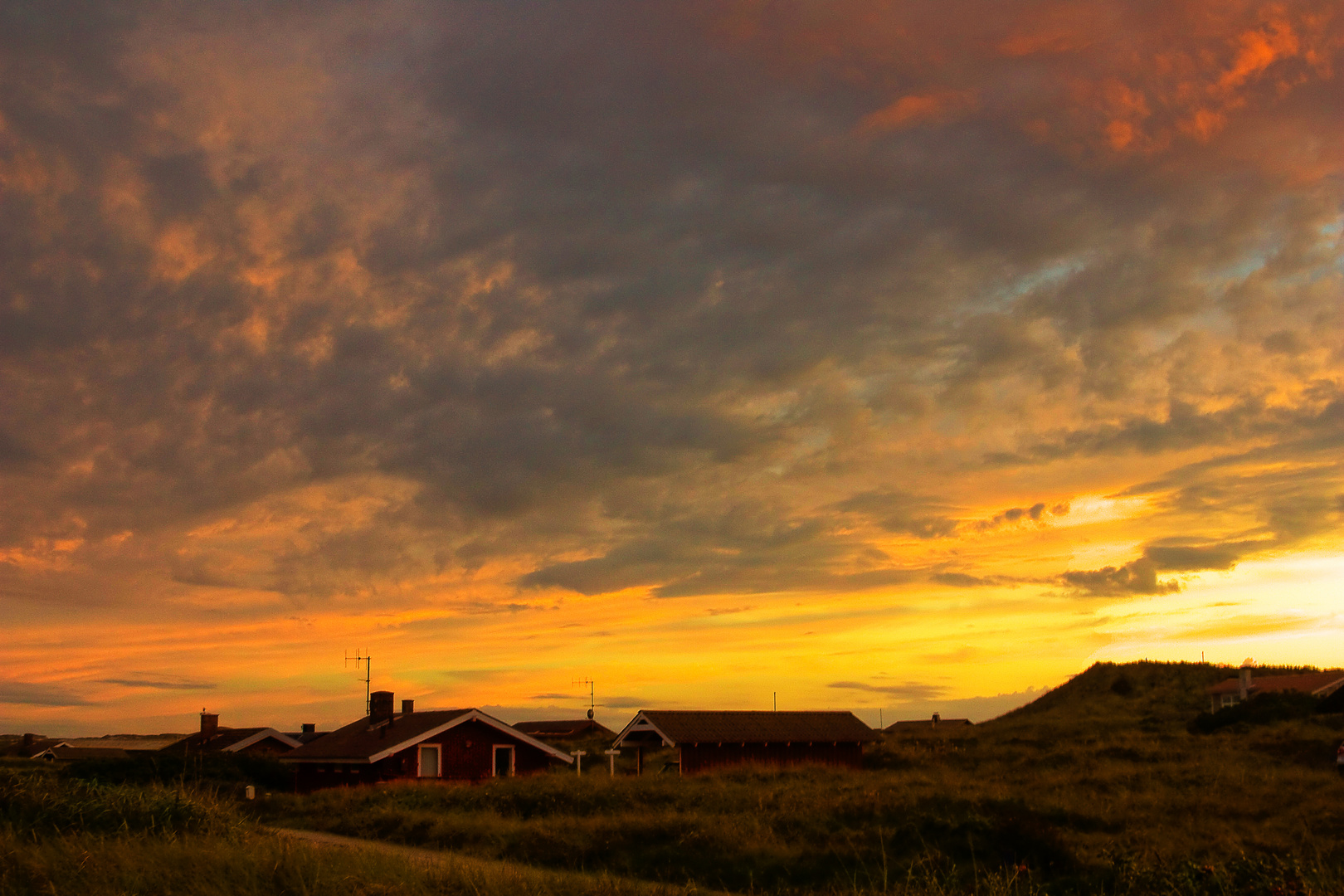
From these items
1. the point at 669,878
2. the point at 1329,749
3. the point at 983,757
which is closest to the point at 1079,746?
the point at 983,757

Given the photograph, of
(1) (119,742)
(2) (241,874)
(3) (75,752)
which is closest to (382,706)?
(2) (241,874)

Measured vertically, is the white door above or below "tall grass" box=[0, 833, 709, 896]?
below

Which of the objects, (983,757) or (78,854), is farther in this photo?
(983,757)

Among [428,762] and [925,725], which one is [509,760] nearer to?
[428,762]

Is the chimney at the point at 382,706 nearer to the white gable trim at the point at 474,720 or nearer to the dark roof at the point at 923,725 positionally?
the white gable trim at the point at 474,720

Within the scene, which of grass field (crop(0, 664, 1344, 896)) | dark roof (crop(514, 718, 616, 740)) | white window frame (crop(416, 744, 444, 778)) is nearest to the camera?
grass field (crop(0, 664, 1344, 896))

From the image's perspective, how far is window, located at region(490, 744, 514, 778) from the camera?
43562 millimetres

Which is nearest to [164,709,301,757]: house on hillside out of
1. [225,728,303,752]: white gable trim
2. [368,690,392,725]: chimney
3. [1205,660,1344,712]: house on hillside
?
[225,728,303,752]: white gable trim

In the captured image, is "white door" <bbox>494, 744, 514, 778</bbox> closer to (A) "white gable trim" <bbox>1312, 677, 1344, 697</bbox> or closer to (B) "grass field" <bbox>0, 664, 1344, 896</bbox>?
(B) "grass field" <bbox>0, 664, 1344, 896</bbox>

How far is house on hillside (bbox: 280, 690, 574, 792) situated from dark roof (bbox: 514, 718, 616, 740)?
55.3 m

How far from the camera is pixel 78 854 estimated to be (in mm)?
12445

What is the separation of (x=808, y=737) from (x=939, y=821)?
27.3m

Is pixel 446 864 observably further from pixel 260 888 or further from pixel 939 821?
pixel 939 821

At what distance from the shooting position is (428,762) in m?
41.9
